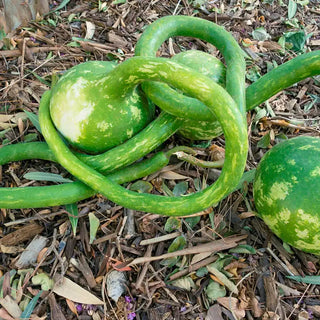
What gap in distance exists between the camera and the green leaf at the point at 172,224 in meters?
1.94

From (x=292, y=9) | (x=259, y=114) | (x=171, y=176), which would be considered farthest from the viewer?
(x=292, y=9)

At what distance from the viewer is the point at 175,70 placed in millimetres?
1528

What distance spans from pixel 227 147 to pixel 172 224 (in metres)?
0.59

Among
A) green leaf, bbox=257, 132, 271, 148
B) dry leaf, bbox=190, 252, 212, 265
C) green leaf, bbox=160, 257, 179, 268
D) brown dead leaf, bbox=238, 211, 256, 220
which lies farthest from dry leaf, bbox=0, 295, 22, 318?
green leaf, bbox=257, 132, 271, 148

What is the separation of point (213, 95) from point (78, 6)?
71.7 inches

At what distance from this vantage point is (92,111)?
5.98ft

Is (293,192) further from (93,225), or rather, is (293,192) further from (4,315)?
(4,315)

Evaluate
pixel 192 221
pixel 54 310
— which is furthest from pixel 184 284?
pixel 54 310

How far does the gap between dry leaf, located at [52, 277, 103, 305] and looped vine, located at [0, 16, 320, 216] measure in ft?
1.23

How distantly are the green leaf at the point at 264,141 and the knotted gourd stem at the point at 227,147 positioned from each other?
0.75 m

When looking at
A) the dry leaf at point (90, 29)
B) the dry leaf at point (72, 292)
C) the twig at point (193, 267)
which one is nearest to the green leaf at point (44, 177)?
the dry leaf at point (72, 292)

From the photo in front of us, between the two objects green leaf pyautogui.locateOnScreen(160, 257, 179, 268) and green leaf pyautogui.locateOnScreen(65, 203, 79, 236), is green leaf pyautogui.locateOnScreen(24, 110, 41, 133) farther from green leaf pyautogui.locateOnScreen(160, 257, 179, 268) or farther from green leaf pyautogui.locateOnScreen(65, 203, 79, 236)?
green leaf pyautogui.locateOnScreen(160, 257, 179, 268)

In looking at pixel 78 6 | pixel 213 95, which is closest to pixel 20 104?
pixel 78 6

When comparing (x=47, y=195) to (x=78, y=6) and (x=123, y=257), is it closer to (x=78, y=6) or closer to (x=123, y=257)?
(x=123, y=257)
